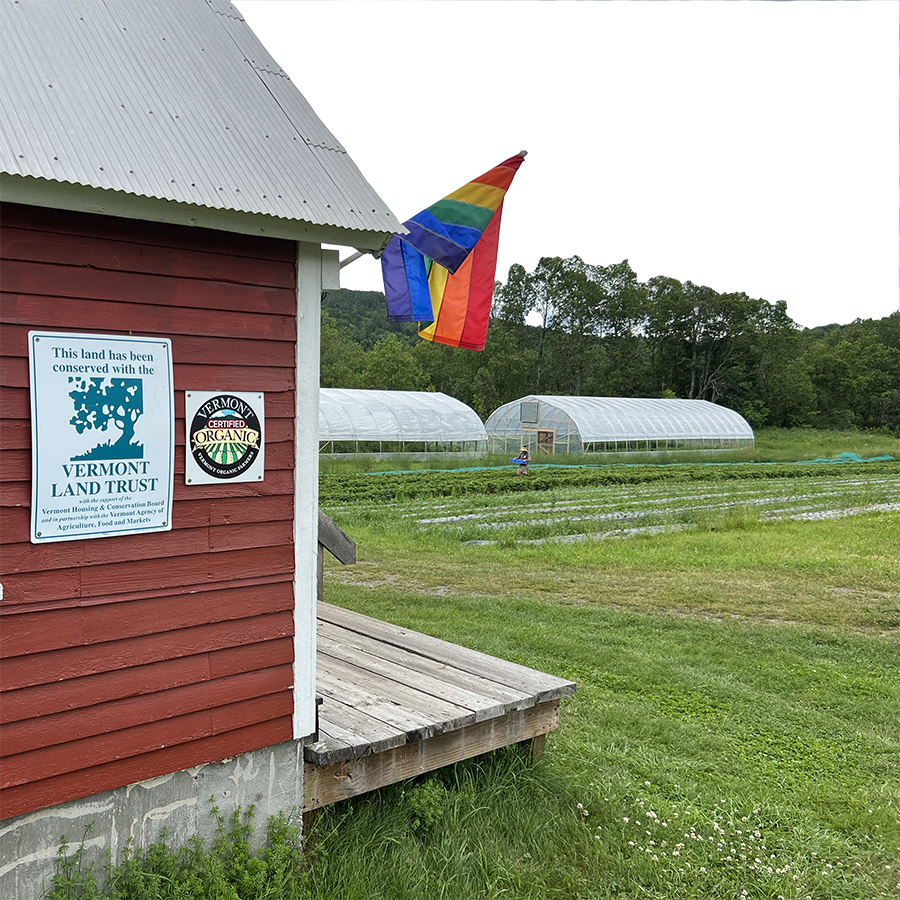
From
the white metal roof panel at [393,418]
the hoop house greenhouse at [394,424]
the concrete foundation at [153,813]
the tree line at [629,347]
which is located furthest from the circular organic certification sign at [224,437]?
the tree line at [629,347]

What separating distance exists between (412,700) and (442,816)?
578 millimetres

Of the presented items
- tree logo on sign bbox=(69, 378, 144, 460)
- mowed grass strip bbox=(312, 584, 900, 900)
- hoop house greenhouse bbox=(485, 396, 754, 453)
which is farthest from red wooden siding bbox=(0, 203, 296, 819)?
hoop house greenhouse bbox=(485, 396, 754, 453)

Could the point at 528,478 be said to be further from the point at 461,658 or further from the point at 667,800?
the point at 667,800

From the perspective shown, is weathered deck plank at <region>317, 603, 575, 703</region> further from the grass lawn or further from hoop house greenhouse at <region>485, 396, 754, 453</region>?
hoop house greenhouse at <region>485, 396, 754, 453</region>

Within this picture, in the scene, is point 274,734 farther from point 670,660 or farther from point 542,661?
point 670,660

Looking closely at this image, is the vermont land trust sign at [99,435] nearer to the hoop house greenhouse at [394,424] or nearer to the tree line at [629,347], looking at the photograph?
the hoop house greenhouse at [394,424]

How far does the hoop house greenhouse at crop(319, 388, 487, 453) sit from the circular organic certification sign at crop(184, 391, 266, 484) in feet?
78.2

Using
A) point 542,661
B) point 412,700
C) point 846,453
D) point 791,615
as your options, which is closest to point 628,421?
point 846,453

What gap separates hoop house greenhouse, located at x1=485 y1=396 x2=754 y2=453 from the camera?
34.6 m

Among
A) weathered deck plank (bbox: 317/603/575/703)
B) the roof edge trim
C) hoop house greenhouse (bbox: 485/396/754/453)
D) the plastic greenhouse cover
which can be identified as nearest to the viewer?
the roof edge trim

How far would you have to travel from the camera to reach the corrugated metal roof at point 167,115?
2949mm

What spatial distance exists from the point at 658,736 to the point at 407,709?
2.05 meters

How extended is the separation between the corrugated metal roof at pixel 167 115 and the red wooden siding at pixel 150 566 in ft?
0.75

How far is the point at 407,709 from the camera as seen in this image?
415 cm
